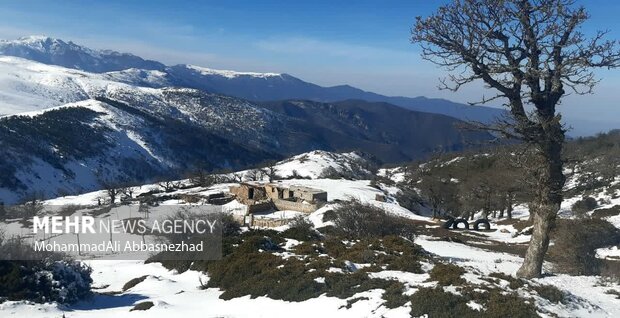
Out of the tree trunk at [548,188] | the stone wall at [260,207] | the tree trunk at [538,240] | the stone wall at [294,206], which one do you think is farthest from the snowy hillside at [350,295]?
the stone wall at [294,206]

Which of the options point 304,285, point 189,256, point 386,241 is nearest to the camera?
point 304,285

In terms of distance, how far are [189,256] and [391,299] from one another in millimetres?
11624

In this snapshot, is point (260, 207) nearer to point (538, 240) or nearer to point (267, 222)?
point (267, 222)

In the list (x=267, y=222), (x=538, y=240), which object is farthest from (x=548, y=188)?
(x=267, y=222)

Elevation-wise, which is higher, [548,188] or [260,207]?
[548,188]

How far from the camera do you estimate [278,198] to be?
2218 inches

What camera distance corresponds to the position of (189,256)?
70.1 ft

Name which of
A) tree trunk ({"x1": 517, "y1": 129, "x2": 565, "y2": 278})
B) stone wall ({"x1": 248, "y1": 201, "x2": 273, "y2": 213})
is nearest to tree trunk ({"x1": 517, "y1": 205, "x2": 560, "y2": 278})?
tree trunk ({"x1": 517, "y1": 129, "x2": 565, "y2": 278})

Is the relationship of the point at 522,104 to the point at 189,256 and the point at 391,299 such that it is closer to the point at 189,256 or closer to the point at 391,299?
the point at 391,299

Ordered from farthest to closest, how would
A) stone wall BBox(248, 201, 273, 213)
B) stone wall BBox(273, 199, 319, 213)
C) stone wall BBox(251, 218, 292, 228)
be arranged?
stone wall BBox(273, 199, 319, 213)
stone wall BBox(248, 201, 273, 213)
stone wall BBox(251, 218, 292, 228)

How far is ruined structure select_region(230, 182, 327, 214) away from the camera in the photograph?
5109 centimetres

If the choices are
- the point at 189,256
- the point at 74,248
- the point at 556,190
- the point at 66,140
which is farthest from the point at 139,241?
the point at 66,140

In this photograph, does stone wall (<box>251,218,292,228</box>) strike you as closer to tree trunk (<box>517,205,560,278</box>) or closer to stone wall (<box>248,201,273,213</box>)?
stone wall (<box>248,201,273,213</box>)

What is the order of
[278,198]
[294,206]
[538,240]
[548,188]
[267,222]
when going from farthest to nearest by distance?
[278,198] → [294,206] → [267,222] → [538,240] → [548,188]
